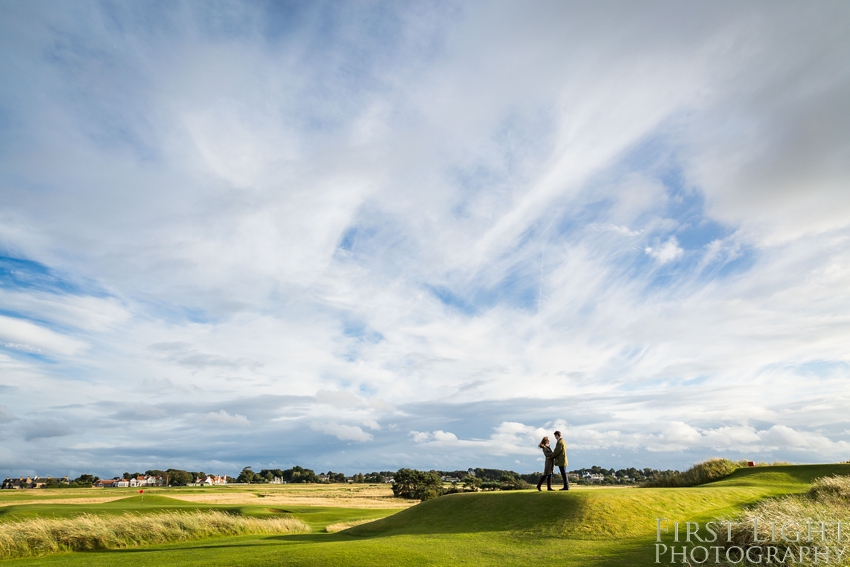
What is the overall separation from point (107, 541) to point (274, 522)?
11.6 metres

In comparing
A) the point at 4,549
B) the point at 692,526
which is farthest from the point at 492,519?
the point at 4,549

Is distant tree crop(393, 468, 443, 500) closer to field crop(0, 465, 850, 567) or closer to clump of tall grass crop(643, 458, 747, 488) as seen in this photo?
clump of tall grass crop(643, 458, 747, 488)

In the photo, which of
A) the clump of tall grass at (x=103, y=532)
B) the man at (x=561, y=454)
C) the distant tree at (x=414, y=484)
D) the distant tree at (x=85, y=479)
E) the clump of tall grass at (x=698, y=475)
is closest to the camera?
the man at (x=561, y=454)

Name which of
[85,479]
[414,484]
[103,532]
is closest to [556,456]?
[103,532]

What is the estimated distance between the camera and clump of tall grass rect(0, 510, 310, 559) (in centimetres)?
2561

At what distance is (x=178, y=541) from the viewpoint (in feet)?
95.1

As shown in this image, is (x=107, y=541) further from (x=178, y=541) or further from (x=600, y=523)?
(x=600, y=523)

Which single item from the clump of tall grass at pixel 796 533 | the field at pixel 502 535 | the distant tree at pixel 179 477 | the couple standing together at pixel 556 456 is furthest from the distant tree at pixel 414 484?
the distant tree at pixel 179 477

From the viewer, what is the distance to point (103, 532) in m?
27.6

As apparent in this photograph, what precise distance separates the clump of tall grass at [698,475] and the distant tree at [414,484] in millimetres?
59490

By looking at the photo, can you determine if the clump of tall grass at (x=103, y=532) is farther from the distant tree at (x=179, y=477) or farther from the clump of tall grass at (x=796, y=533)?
the distant tree at (x=179, y=477)

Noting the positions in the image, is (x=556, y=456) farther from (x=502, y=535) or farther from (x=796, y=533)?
(x=796, y=533)

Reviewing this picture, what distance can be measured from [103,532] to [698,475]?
4438 cm

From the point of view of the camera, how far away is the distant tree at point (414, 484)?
9506cm
